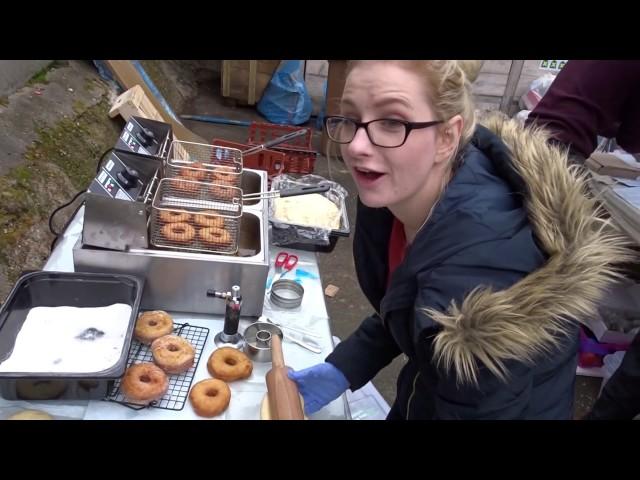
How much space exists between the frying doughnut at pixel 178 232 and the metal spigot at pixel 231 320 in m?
0.23

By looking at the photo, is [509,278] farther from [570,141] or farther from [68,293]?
[570,141]

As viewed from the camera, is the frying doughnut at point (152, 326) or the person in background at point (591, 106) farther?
the person in background at point (591, 106)

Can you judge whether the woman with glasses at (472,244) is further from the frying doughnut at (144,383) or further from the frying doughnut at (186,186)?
the frying doughnut at (186,186)

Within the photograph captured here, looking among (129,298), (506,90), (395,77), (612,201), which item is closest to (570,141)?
(612,201)

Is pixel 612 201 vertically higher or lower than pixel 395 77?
lower

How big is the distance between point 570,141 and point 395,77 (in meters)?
1.97

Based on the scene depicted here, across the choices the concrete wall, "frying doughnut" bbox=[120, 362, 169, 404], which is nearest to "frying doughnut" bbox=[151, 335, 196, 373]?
"frying doughnut" bbox=[120, 362, 169, 404]

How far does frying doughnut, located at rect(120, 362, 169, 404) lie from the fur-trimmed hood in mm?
815

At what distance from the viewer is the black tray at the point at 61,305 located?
4.09 feet

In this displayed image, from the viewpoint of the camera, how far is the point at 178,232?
1719mm

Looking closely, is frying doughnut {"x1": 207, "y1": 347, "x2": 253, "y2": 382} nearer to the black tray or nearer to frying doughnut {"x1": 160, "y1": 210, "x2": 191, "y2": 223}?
the black tray

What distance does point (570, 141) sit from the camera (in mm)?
2545

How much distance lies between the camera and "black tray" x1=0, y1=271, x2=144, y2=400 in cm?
125

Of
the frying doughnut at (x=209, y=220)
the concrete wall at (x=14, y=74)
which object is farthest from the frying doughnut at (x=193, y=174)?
the concrete wall at (x=14, y=74)
